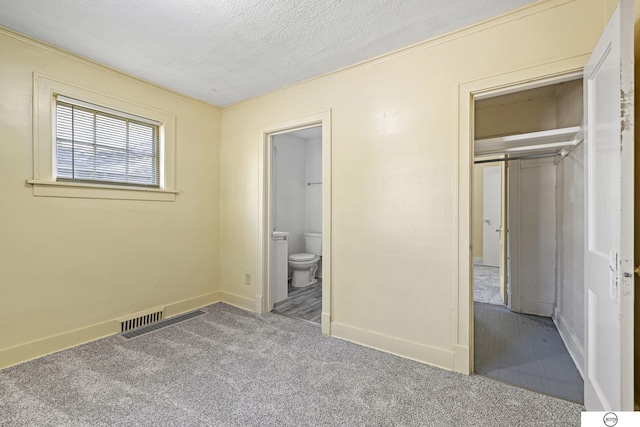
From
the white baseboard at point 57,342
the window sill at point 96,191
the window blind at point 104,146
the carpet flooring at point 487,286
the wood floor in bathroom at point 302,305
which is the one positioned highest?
the window blind at point 104,146

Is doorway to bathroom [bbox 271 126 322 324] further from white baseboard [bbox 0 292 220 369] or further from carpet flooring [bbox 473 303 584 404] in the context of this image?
carpet flooring [bbox 473 303 584 404]

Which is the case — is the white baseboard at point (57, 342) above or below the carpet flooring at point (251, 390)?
above

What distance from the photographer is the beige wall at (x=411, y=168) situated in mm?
1794

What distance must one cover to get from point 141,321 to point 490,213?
613 cm

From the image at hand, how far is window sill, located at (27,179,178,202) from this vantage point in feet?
7.13

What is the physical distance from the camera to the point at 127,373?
1.93 meters

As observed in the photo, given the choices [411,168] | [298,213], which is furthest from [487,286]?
[298,213]

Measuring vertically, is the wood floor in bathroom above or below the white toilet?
below

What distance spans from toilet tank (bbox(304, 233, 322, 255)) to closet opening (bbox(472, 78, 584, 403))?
237 centimetres

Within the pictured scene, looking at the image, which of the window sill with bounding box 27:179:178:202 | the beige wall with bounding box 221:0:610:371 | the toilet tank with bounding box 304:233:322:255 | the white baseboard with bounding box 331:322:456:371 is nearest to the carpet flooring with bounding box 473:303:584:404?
the white baseboard with bounding box 331:322:456:371

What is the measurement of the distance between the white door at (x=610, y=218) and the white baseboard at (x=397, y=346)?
77cm

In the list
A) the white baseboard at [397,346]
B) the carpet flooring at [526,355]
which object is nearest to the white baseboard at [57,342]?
the white baseboard at [397,346]

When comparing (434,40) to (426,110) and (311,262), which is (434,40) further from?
(311,262)

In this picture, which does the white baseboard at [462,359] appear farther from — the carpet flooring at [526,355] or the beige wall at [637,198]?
the beige wall at [637,198]
